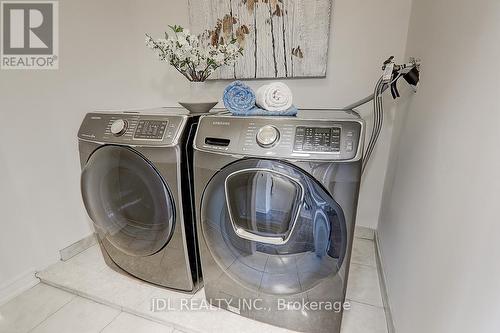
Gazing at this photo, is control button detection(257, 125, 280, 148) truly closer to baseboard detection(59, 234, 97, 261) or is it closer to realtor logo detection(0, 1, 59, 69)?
realtor logo detection(0, 1, 59, 69)

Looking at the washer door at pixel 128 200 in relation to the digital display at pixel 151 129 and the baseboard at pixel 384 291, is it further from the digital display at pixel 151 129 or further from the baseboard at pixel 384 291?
the baseboard at pixel 384 291

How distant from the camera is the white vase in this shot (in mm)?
1259

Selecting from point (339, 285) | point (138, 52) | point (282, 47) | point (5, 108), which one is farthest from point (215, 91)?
point (339, 285)

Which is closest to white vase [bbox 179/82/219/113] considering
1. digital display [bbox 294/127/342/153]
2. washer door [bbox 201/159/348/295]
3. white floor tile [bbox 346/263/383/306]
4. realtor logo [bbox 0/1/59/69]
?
washer door [bbox 201/159/348/295]

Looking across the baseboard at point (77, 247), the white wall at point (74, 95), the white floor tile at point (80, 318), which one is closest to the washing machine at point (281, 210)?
the white floor tile at point (80, 318)

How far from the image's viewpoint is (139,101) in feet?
6.51

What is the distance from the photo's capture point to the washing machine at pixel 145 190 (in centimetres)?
105

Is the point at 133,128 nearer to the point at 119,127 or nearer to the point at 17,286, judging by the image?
the point at 119,127

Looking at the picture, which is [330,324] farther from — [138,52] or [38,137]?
[138,52]

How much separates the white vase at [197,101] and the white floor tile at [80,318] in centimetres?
104

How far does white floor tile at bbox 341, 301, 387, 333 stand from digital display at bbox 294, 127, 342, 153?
0.82m

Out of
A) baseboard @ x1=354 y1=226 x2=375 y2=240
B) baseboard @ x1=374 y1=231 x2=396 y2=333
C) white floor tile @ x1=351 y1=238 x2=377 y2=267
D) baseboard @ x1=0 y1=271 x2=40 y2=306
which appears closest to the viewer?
baseboard @ x1=374 y1=231 x2=396 y2=333

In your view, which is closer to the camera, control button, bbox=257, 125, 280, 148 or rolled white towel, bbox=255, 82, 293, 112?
control button, bbox=257, 125, 280, 148

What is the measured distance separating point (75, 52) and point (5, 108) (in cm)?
49
